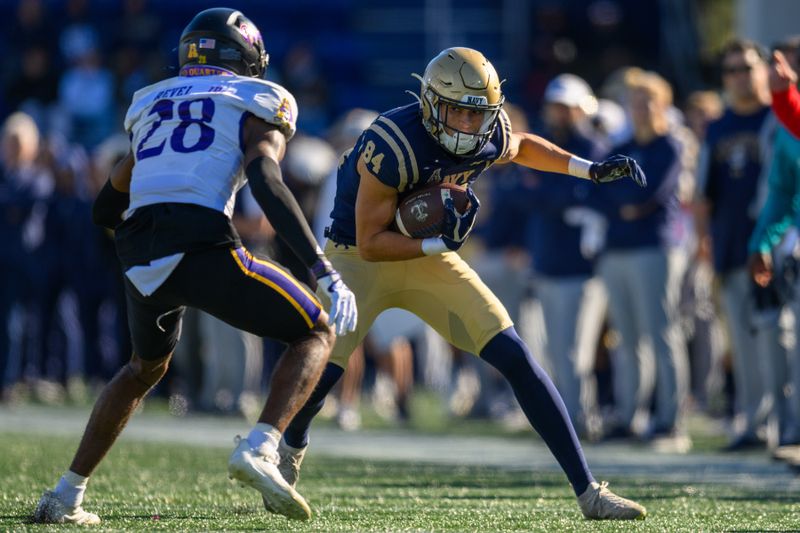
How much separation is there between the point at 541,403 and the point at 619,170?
0.90m

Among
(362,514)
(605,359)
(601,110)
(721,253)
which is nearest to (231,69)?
(362,514)

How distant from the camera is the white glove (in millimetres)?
8859

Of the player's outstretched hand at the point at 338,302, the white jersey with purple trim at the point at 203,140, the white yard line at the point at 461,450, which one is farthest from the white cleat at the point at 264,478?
the white yard line at the point at 461,450

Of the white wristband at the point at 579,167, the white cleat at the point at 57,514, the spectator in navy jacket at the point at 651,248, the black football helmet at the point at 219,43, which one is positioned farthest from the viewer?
the spectator in navy jacket at the point at 651,248

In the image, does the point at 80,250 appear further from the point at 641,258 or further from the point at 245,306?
the point at 245,306

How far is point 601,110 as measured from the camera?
957cm

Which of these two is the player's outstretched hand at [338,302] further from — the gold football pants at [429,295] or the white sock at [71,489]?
the white sock at [71,489]

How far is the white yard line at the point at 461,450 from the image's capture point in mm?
6797

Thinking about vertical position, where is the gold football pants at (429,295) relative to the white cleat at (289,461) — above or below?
above

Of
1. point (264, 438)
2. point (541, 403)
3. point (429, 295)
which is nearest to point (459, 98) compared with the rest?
point (429, 295)

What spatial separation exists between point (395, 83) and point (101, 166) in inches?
217

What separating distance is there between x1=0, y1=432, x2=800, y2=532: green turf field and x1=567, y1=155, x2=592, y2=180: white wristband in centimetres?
122

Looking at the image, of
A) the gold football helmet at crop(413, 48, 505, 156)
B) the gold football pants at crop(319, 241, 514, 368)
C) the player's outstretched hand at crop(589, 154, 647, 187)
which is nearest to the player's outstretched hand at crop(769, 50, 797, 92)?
the player's outstretched hand at crop(589, 154, 647, 187)

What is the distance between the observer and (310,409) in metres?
5.36
